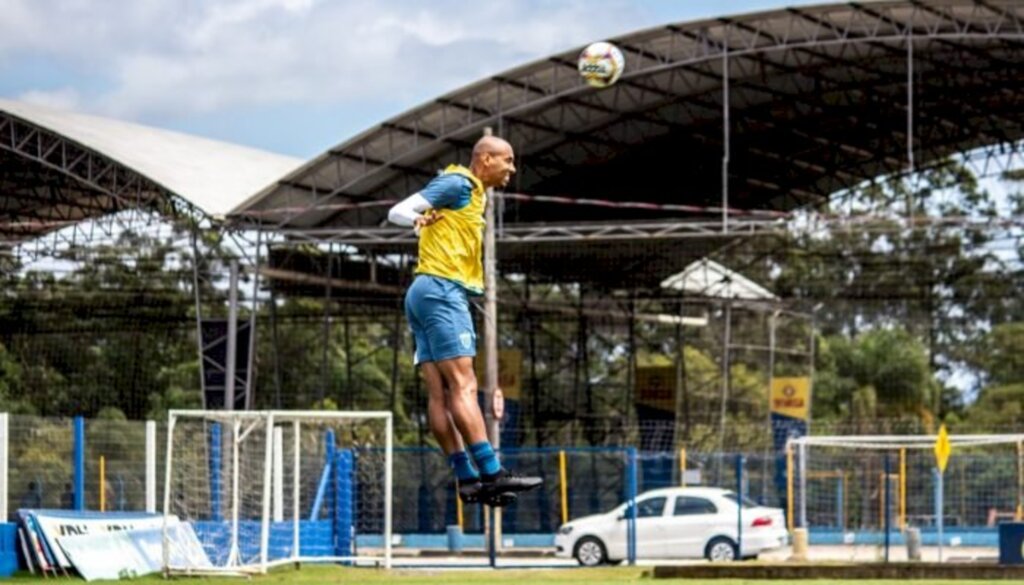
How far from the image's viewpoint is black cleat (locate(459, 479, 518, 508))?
965 cm

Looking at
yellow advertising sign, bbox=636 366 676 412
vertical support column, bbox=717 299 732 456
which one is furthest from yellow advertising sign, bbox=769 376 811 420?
yellow advertising sign, bbox=636 366 676 412

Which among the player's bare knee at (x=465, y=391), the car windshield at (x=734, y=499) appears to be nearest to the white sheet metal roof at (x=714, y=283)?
the car windshield at (x=734, y=499)

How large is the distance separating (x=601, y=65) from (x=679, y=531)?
8399mm

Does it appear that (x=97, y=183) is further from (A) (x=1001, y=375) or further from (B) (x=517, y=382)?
(A) (x=1001, y=375)

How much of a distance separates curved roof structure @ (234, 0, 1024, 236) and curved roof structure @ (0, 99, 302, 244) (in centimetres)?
156

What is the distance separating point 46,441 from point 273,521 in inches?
123

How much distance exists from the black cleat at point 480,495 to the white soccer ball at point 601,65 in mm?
16672

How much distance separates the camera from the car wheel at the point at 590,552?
31.3 meters

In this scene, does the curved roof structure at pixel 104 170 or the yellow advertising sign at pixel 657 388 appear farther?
the yellow advertising sign at pixel 657 388

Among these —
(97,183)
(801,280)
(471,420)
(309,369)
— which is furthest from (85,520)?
(801,280)

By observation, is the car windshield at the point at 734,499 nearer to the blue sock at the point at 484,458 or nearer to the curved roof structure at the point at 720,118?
the curved roof structure at the point at 720,118

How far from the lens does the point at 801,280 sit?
61.1 meters

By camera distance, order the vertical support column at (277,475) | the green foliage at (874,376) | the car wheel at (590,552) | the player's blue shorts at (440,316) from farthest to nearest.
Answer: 1. the green foliage at (874,376)
2. the car wheel at (590,552)
3. the vertical support column at (277,475)
4. the player's blue shorts at (440,316)

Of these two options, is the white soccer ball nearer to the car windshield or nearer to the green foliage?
the car windshield
